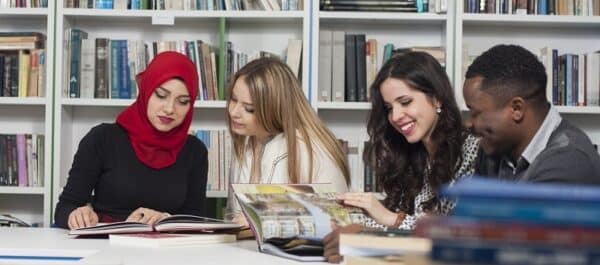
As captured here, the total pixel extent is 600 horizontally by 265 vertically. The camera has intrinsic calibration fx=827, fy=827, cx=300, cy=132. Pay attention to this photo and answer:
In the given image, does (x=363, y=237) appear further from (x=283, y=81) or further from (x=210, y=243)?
(x=283, y=81)

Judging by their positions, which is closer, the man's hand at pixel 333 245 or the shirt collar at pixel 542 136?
the man's hand at pixel 333 245

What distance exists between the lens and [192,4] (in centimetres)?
352

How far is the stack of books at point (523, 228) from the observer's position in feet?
1.67

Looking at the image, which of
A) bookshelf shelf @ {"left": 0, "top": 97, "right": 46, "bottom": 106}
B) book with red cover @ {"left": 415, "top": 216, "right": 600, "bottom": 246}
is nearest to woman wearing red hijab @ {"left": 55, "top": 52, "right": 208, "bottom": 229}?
bookshelf shelf @ {"left": 0, "top": 97, "right": 46, "bottom": 106}

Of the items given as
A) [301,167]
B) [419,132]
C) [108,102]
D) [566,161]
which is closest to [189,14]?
[108,102]

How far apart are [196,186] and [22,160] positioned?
1.18 metres

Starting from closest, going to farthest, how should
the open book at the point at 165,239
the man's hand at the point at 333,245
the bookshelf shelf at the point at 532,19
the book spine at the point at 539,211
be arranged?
the book spine at the point at 539,211 < the man's hand at the point at 333,245 < the open book at the point at 165,239 < the bookshelf shelf at the point at 532,19

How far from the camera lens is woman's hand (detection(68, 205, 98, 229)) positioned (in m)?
2.18

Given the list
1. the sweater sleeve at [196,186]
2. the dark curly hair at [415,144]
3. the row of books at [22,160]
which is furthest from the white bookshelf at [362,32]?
the row of books at [22,160]

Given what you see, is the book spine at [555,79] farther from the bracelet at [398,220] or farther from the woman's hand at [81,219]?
the woman's hand at [81,219]

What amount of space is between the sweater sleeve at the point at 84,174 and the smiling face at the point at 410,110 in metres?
0.95

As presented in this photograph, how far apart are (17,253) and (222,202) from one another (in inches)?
71.2

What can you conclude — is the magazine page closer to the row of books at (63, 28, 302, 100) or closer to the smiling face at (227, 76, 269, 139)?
the smiling face at (227, 76, 269, 139)

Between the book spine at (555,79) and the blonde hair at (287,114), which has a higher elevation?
the book spine at (555,79)
